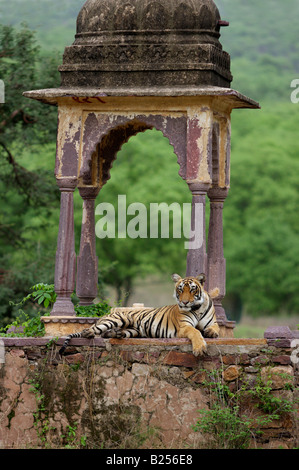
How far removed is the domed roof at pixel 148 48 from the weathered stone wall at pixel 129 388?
373 cm

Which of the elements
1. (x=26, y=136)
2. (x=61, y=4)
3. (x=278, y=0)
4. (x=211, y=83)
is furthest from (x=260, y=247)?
(x=278, y=0)

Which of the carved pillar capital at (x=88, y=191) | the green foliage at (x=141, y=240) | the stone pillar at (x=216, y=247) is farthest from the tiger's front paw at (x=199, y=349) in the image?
the green foliage at (x=141, y=240)

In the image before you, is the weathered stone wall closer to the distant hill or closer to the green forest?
the green forest

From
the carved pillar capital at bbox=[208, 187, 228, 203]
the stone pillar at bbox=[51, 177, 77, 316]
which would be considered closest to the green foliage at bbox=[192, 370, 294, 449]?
the stone pillar at bbox=[51, 177, 77, 316]

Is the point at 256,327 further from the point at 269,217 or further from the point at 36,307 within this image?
the point at 36,307

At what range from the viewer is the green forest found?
1126 inches

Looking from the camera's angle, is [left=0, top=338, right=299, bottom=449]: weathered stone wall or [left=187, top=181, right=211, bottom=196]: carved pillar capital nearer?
[left=0, top=338, right=299, bottom=449]: weathered stone wall

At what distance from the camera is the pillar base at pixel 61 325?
14844mm

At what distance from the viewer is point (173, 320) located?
46.0ft

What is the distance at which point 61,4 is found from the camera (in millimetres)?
94188

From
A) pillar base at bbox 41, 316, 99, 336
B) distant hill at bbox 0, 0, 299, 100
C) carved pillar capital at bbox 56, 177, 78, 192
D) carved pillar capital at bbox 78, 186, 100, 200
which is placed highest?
distant hill at bbox 0, 0, 299, 100

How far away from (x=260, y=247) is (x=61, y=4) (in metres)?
49.6

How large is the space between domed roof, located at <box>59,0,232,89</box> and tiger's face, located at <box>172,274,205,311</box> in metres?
2.71

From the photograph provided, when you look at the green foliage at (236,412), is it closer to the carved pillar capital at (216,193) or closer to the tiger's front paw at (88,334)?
the tiger's front paw at (88,334)
